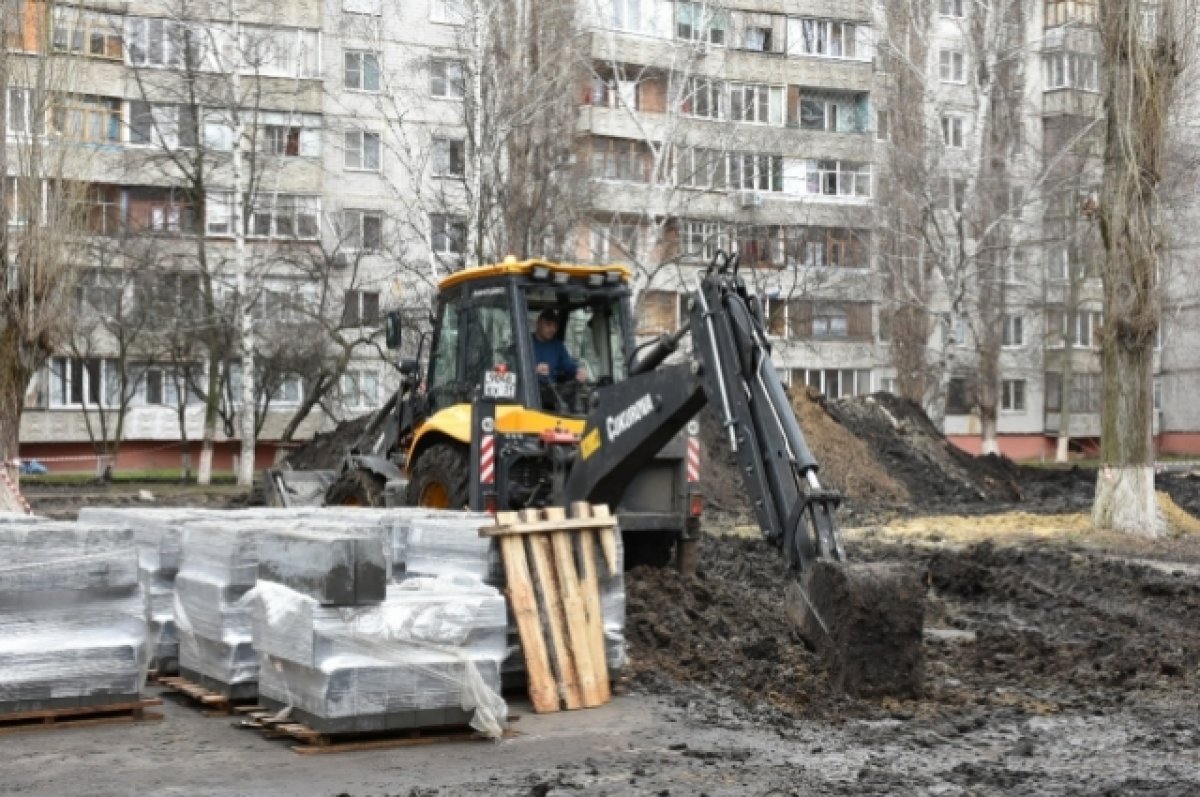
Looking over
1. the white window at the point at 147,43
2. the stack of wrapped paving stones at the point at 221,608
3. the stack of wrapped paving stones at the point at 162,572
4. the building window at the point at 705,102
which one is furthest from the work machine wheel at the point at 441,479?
the white window at the point at 147,43

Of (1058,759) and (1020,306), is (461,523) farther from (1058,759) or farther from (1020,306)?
(1020,306)

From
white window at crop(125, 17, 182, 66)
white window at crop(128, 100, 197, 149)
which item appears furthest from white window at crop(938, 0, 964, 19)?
white window at crop(128, 100, 197, 149)

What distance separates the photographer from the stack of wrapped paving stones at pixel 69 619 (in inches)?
368

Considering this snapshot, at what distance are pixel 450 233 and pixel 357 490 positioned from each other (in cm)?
1949

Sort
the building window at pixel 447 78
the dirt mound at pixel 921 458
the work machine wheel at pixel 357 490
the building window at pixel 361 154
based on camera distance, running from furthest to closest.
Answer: the building window at pixel 361 154 → the building window at pixel 447 78 → the dirt mound at pixel 921 458 → the work machine wheel at pixel 357 490

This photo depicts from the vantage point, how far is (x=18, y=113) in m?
23.9

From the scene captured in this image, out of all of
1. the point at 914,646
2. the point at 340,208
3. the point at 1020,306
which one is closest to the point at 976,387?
the point at 1020,306

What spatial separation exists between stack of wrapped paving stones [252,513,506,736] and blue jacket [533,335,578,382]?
5039mm

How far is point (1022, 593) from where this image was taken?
1520 cm

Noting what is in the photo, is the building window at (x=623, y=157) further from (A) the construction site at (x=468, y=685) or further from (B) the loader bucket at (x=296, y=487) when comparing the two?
(A) the construction site at (x=468, y=685)

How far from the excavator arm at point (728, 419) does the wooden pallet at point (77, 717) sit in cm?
403

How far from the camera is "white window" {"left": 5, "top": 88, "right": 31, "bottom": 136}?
2359cm

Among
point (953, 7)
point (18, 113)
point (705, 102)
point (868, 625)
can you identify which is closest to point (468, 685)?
point (868, 625)

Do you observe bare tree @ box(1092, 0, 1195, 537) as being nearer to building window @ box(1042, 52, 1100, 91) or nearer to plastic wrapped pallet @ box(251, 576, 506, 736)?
plastic wrapped pallet @ box(251, 576, 506, 736)
